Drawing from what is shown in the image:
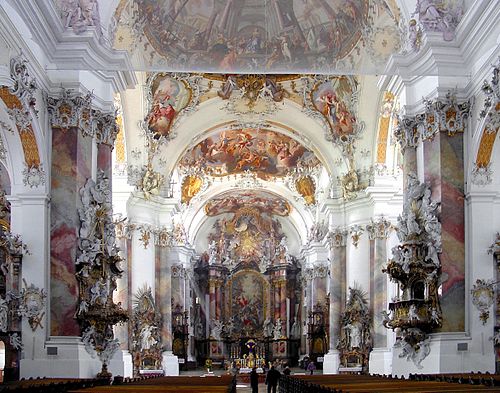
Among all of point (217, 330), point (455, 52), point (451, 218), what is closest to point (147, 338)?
point (451, 218)

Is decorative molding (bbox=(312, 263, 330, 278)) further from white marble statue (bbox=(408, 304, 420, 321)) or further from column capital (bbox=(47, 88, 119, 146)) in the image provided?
column capital (bbox=(47, 88, 119, 146))

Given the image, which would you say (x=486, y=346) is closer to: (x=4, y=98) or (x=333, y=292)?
(x=4, y=98)

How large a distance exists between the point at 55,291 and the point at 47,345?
3.29 ft

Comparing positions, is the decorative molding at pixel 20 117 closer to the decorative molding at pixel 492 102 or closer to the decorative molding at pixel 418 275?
the decorative molding at pixel 418 275

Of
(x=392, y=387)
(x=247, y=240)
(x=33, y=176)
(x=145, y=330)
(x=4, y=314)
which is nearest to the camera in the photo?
(x=392, y=387)

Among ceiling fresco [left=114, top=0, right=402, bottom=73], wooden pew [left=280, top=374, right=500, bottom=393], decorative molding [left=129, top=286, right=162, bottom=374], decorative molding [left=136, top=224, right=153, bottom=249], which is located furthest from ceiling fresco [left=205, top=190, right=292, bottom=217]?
wooden pew [left=280, top=374, right=500, bottom=393]

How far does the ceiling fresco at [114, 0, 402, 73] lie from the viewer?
18625mm

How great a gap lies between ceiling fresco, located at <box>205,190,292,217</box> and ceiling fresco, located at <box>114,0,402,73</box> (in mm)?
19844

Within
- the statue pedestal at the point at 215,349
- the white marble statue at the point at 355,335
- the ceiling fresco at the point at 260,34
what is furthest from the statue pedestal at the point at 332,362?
the statue pedestal at the point at 215,349

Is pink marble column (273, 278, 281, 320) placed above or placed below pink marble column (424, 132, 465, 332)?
below

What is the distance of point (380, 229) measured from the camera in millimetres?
27172

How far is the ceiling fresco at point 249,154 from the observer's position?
113 feet

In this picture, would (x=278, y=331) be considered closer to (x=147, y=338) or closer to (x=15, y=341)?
(x=147, y=338)

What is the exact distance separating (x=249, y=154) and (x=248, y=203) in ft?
26.3
